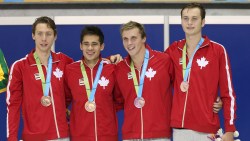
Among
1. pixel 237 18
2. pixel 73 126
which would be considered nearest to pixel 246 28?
pixel 237 18

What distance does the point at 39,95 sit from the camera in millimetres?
3557

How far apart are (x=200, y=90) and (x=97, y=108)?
0.81 metres

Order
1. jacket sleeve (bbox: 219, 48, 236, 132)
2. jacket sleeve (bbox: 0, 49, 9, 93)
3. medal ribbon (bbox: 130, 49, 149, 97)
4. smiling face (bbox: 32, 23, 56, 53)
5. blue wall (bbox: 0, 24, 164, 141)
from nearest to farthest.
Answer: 1. jacket sleeve (bbox: 219, 48, 236, 132)
2. medal ribbon (bbox: 130, 49, 149, 97)
3. smiling face (bbox: 32, 23, 56, 53)
4. jacket sleeve (bbox: 0, 49, 9, 93)
5. blue wall (bbox: 0, 24, 164, 141)

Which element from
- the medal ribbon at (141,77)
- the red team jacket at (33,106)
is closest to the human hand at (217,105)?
the medal ribbon at (141,77)

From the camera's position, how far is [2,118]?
468 centimetres

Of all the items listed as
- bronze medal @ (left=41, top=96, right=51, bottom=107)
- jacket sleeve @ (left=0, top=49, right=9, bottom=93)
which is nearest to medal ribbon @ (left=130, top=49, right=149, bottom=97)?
bronze medal @ (left=41, top=96, right=51, bottom=107)

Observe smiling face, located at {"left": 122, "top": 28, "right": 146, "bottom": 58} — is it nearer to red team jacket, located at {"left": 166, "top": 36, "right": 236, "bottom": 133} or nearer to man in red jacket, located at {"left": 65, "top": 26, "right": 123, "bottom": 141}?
man in red jacket, located at {"left": 65, "top": 26, "right": 123, "bottom": 141}

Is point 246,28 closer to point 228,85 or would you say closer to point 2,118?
point 228,85

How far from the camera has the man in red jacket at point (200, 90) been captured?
3.36 meters

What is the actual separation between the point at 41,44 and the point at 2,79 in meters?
0.69

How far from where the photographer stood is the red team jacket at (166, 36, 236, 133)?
3.35m

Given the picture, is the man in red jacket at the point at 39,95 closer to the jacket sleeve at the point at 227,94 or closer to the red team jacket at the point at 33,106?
the red team jacket at the point at 33,106

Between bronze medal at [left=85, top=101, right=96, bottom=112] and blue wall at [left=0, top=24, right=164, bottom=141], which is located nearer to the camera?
bronze medal at [left=85, top=101, right=96, bottom=112]

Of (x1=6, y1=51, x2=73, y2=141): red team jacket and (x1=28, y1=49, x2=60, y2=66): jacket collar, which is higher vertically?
(x1=28, y1=49, x2=60, y2=66): jacket collar
